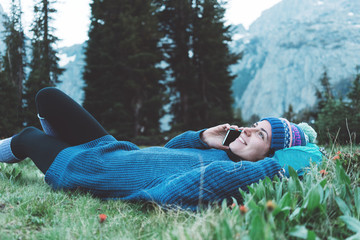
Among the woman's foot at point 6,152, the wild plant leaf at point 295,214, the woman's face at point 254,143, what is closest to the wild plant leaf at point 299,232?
the wild plant leaf at point 295,214

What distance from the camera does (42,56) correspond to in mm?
14227

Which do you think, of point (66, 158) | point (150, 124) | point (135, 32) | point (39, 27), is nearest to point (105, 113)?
point (150, 124)

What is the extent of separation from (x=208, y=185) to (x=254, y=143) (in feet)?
2.53

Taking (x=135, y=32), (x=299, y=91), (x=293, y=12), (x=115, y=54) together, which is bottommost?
(x=299, y=91)

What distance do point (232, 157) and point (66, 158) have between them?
136 centimetres

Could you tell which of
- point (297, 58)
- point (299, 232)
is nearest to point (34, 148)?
point (299, 232)

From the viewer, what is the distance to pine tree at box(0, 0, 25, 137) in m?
9.79

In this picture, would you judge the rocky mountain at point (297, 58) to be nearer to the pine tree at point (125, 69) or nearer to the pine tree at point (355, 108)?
the pine tree at point (125, 69)

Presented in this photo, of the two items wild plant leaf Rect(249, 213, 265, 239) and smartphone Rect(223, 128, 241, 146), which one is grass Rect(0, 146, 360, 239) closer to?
wild plant leaf Rect(249, 213, 265, 239)

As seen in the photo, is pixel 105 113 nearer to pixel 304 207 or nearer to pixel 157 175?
pixel 157 175

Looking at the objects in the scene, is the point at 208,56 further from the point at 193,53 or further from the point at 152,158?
the point at 152,158

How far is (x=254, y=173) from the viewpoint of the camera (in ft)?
5.46

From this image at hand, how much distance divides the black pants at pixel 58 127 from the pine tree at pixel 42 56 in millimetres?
10787

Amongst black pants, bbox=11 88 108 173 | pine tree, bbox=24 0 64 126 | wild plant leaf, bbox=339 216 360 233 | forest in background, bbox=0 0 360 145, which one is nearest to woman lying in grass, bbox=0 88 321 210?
black pants, bbox=11 88 108 173
